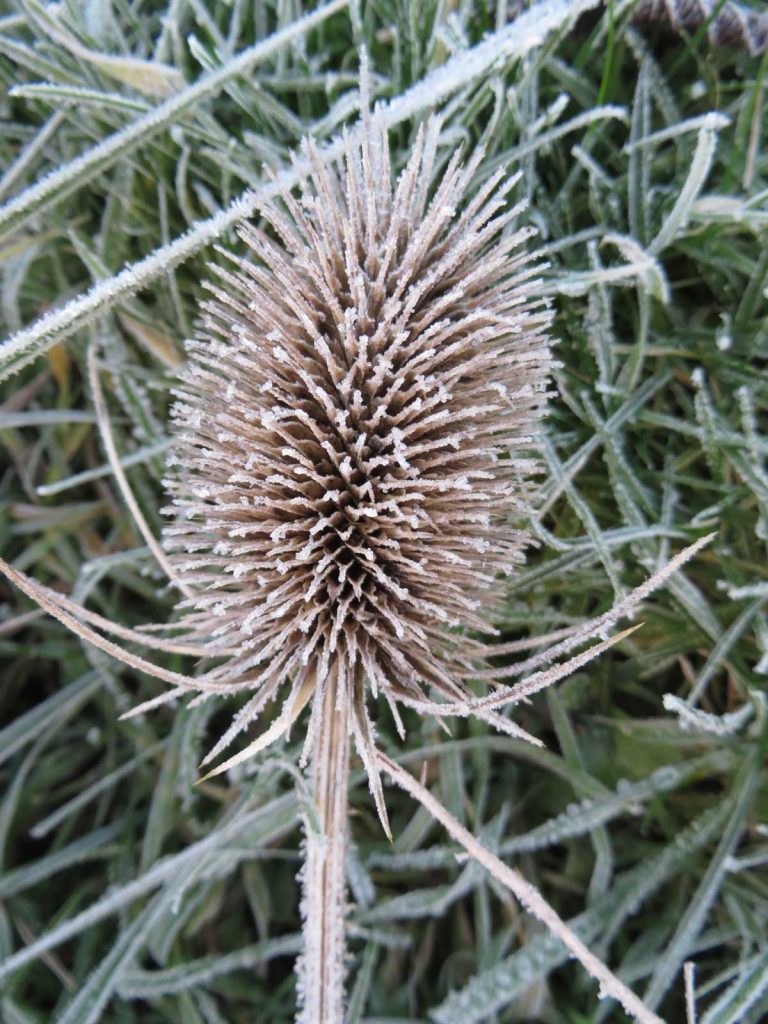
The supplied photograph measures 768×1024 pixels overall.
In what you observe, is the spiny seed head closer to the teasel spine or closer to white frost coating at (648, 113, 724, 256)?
white frost coating at (648, 113, 724, 256)

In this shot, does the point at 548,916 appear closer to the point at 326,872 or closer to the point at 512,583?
the point at 326,872

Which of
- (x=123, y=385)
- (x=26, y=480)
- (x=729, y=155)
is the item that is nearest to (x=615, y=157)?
(x=729, y=155)

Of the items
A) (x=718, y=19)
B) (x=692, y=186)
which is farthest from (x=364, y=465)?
(x=718, y=19)

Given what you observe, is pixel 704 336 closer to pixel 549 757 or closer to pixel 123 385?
pixel 549 757

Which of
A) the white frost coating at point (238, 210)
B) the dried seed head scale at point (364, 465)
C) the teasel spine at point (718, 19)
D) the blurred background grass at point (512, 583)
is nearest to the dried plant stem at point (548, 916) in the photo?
the dried seed head scale at point (364, 465)

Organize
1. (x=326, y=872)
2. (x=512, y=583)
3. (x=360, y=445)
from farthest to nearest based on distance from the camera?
(x=512, y=583)
(x=326, y=872)
(x=360, y=445)

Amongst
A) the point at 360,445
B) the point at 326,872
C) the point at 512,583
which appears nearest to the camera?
the point at 360,445
